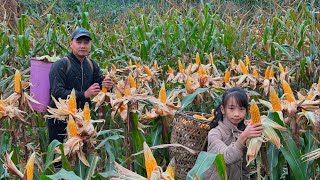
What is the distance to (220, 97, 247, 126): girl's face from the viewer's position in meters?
2.57

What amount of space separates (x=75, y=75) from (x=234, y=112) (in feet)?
5.54

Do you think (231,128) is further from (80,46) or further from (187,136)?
(80,46)

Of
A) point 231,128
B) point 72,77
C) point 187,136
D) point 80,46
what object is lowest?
point 187,136

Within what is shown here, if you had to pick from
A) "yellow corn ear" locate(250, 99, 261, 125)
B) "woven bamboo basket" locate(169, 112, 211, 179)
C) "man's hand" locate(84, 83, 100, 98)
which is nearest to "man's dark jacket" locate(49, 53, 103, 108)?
"man's hand" locate(84, 83, 100, 98)

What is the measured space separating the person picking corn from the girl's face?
4.07 feet

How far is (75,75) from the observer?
12.8ft

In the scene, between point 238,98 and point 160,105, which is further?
point 160,105

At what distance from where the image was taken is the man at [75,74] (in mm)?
3742

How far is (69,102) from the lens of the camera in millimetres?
2719

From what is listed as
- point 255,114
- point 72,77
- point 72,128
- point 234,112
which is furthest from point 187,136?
point 72,77

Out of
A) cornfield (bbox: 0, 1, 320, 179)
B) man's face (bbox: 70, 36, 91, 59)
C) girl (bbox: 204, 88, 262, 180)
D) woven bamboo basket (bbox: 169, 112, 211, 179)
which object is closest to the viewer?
cornfield (bbox: 0, 1, 320, 179)

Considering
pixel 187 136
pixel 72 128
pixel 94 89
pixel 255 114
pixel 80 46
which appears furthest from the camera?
pixel 80 46

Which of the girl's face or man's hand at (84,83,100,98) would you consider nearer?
the girl's face

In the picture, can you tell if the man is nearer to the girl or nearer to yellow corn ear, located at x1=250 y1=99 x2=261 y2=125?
the girl
